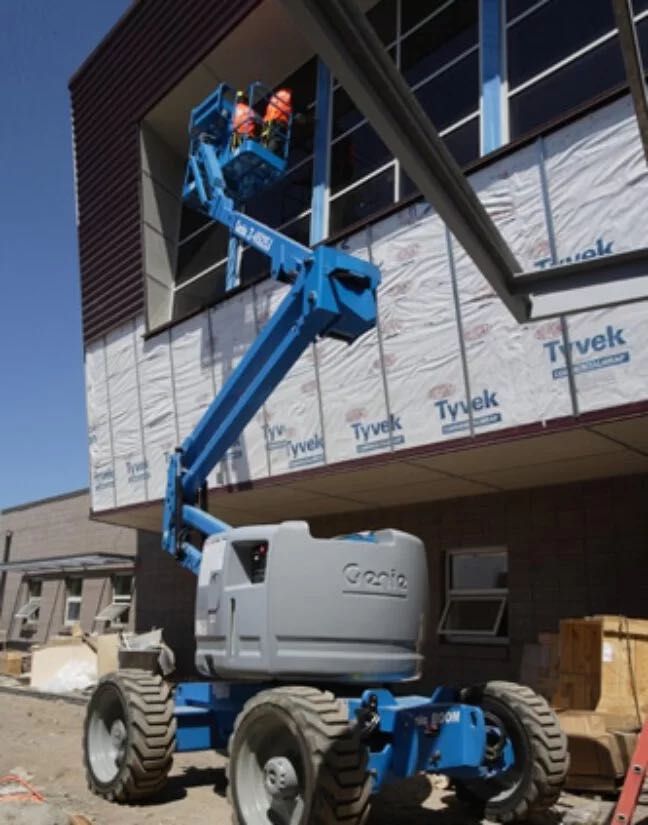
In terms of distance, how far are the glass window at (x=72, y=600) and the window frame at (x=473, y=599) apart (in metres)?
13.9

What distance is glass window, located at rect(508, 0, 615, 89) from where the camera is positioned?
10.5m

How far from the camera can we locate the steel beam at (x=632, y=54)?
8.95 ft

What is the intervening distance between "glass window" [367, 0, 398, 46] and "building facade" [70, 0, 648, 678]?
0.16ft

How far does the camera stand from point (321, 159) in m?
13.8

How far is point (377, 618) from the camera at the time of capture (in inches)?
256

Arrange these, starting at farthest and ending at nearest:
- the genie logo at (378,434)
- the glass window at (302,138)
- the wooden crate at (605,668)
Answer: the glass window at (302,138), the genie logo at (378,434), the wooden crate at (605,668)

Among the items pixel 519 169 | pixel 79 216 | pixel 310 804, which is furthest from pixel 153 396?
pixel 310 804

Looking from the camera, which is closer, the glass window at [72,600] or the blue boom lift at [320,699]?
the blue boom lift at [320,699]

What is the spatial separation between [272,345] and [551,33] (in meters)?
6.14

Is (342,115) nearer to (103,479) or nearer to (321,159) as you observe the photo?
(321,159)

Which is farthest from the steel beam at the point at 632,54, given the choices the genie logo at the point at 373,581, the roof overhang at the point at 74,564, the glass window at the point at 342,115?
the roof overhang at the point at 74,564

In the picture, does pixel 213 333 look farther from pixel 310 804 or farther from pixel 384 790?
pixel 310 804

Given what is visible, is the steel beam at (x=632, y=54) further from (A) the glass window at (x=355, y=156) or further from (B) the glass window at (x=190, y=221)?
(B) the glass window at (x=190, y=221)

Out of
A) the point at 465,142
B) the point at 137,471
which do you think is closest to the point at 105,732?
the point at 137,471
